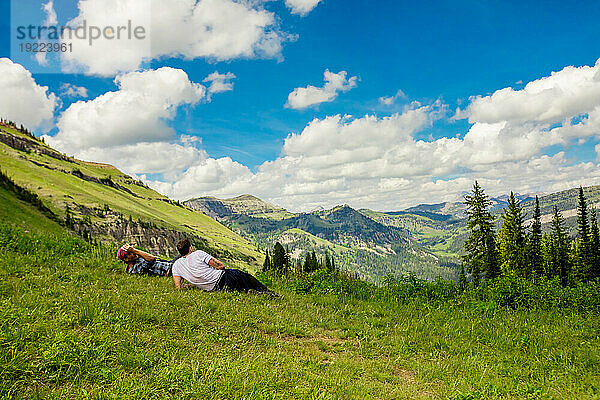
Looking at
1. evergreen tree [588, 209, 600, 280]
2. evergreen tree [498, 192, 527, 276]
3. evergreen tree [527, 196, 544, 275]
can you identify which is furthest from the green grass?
evergreen tree [588, 209, 600, 280]

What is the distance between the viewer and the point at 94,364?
5.63 meters

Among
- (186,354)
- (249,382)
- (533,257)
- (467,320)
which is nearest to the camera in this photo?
(249,382)

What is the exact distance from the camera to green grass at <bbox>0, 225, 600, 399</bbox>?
214 inches

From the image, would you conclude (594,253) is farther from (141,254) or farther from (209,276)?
Answer: (141,254)

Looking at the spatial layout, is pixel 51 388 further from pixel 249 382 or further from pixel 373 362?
pixel 373 362

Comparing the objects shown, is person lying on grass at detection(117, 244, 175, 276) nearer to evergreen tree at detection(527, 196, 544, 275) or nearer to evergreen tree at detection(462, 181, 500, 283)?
evergreen tree at detection(462, 181, 500, 283)

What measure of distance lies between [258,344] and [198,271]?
511 cm

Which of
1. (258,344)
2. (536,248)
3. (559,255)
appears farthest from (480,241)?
(258,344)

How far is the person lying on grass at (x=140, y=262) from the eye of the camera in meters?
13.7

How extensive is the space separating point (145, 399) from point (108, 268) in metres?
9.56

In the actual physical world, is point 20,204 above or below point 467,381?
above

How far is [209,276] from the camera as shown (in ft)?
39.7

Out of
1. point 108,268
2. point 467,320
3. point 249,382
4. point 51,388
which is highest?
point 108,268

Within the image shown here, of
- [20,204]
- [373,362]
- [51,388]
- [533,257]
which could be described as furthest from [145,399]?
[20,204]
